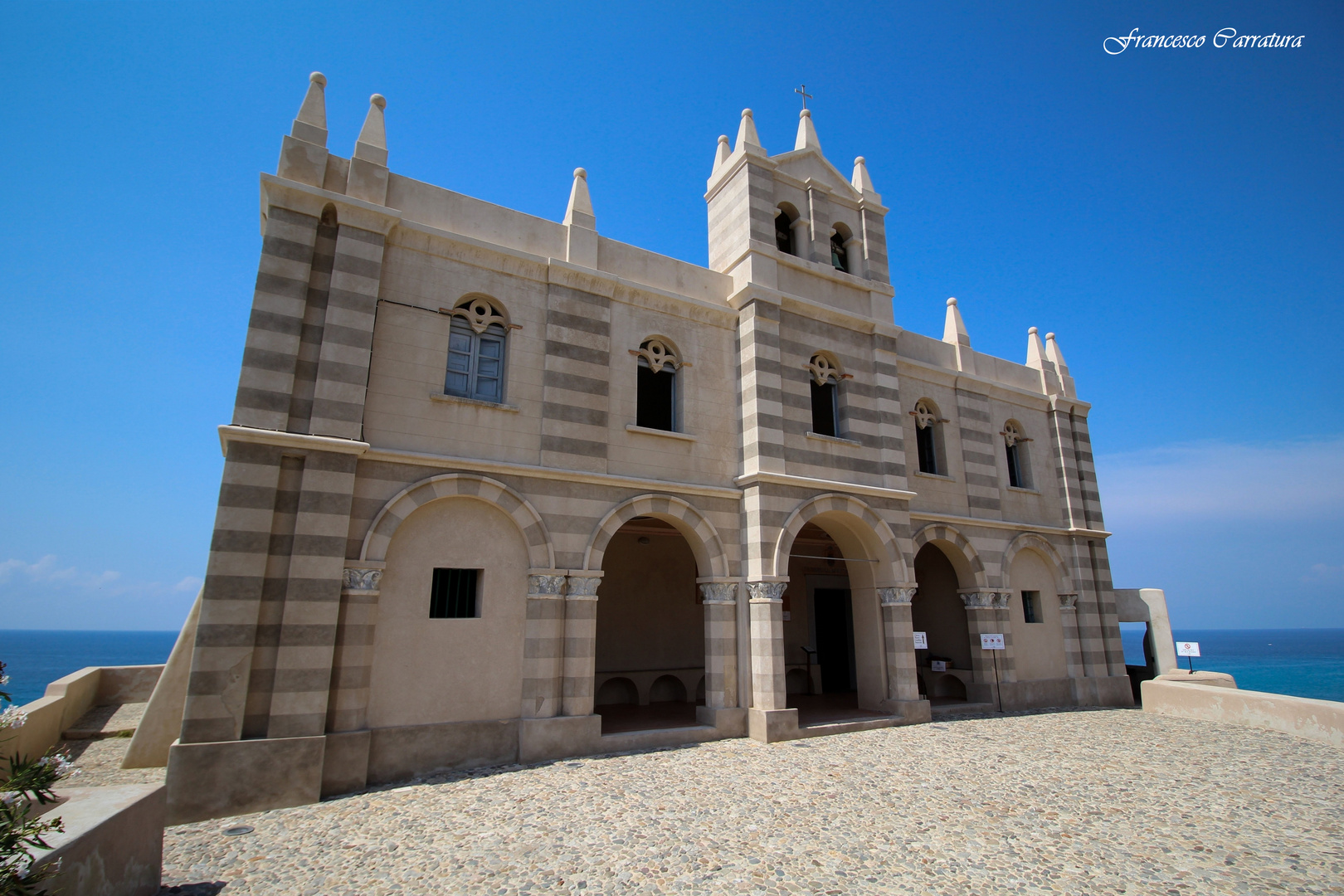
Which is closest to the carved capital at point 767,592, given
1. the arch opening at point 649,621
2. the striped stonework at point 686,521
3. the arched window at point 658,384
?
the striped stonework at point 686,521

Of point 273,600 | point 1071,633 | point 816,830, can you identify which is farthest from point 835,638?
point 273,600

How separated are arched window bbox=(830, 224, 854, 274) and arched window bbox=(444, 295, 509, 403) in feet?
28.8

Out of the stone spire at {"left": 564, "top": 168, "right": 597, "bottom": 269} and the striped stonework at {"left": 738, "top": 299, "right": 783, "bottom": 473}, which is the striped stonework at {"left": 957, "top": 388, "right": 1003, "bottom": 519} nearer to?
the striped stonework at {"left": 738, "top": 299, "right": 783, "bottom": 473}

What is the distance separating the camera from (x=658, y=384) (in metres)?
13.6

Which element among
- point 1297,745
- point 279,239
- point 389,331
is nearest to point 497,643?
point 389,331

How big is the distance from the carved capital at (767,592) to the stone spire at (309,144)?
1023 cm

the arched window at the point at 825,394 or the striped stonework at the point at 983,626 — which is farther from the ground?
the arched window at the point at 825,394

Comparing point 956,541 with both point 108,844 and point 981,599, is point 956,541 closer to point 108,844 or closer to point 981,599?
point 981,599

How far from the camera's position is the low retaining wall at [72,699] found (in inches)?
455

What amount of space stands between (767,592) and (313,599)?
7.67 m

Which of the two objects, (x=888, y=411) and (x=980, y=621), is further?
(x=980, y=621)

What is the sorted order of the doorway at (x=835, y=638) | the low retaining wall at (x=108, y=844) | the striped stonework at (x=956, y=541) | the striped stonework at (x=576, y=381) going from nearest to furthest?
the low retaining wall at (x=108, y=844)
the striped stonework at (x=576, y=381)
the striped stonework at (x=956, y=541)
the doorway at (x=835, y=638)

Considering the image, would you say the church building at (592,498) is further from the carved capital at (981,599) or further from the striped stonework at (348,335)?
the carved capital at (981,599)

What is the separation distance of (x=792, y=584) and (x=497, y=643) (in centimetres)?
1028
